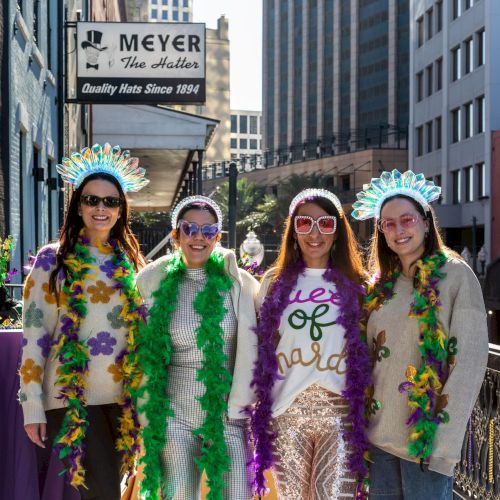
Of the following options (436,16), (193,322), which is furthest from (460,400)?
(436,16)

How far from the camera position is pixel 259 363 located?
419 centimetres

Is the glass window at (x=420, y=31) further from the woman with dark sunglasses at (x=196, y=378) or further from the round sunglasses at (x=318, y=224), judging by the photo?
the woman with dark sunglasses at (x=196, y=378)

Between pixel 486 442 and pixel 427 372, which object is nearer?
pixel 427 372

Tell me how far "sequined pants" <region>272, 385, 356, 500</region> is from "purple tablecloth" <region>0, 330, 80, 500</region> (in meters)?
1.20

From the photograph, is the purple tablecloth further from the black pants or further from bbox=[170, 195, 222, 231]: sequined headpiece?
bbox=[170, 195, 222, 231]: sequined headpiece

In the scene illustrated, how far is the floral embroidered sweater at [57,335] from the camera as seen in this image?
4086 mm

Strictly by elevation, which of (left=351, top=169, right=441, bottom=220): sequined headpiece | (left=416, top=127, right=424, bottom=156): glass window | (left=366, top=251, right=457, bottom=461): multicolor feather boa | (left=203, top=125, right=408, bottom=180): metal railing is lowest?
(left=366, top=251, right=457, bottom=461): multicolor feather boa

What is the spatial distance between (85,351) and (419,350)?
1.58m

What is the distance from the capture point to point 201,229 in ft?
14.4

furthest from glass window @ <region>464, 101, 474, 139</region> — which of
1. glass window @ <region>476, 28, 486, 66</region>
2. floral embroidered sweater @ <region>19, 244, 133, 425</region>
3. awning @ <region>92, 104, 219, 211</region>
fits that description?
floral embroidered sweater @ <region>19, 244, 133, 425</region>

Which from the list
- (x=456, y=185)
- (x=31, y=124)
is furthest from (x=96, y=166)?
(x=456, y=185)

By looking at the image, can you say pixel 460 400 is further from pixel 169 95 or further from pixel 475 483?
pixel 169 95

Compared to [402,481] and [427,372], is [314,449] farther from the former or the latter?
[427,372]

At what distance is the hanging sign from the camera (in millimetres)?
12578
